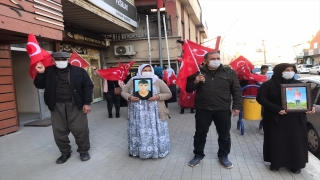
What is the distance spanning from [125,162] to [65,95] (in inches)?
59.5

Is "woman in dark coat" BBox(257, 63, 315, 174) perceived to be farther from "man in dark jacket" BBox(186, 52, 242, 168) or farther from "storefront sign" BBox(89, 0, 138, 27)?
"storefront sign" BBox(89, 0, 138, 27)

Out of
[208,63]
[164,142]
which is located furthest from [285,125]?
[164,142]

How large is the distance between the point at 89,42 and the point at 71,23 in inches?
61.1

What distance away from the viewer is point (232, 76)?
3727 mm

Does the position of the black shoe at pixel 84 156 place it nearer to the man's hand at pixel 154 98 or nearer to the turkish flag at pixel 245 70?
the man's hand at pixel 154 98

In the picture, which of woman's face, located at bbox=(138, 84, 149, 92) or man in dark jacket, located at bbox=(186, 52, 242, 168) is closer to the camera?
man in dark jacket, located at bbox=(186, 52, 242, 168)

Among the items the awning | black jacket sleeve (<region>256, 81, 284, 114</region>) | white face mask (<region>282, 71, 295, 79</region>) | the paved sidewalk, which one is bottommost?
the paved sidewalk

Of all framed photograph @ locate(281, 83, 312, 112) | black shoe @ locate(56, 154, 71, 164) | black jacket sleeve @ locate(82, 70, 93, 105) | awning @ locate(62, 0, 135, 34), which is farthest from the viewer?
awning @ locate(62, 0, 135, 34)

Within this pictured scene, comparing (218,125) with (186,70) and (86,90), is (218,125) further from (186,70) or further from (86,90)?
(86,90)

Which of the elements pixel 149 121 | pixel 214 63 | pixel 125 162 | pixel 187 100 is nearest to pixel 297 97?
pixel 214 63

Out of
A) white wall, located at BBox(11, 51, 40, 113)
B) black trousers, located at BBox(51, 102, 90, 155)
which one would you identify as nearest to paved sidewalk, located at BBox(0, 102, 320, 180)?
black trousers, located at BBox(51, 102, 90, 155)

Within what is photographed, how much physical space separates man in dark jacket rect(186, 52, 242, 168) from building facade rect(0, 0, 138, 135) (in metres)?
3.41

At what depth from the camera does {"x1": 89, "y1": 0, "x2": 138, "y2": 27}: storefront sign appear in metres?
7.86

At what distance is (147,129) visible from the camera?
4.15m
